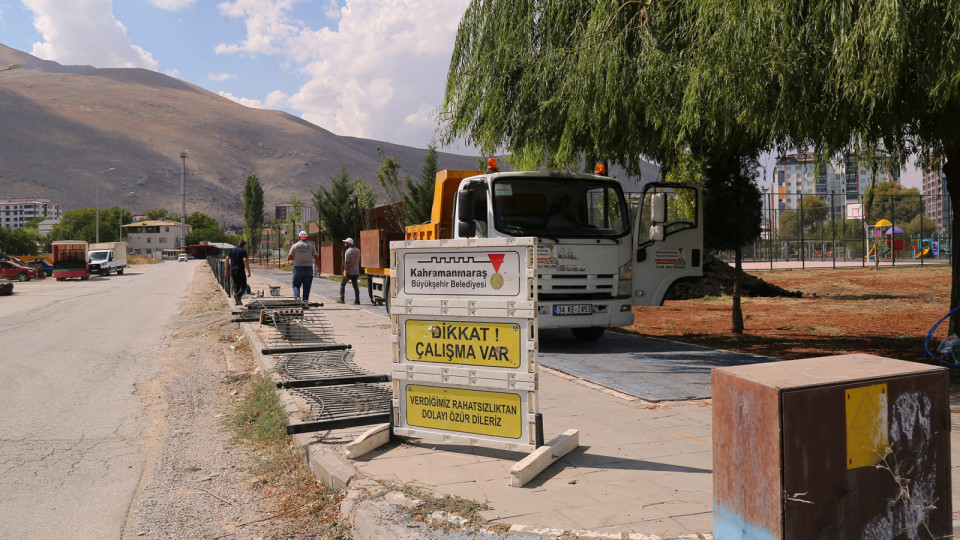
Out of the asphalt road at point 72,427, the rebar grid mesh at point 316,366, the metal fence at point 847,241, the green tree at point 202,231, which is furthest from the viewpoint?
the green tree at point 202,231

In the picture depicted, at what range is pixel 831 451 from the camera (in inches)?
129

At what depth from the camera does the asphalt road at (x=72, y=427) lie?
470 cm

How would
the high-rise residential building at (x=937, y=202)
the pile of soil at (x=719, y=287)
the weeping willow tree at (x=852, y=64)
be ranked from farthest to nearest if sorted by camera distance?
the high-rise residential building at (x=937, y=202)
the pile of soil at (x=719, y=287)
the weeping willow tree at (x=852, y=64)

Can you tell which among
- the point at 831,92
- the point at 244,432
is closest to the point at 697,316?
the point at 831,92

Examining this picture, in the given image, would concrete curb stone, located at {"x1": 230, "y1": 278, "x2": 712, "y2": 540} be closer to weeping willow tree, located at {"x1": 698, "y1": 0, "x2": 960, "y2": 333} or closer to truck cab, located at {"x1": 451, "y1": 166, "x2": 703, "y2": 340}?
weeping willow tree, located at {"x1": 698, "y1": 0, "x2": 960, "y2": 333}

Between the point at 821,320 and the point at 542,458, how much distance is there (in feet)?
40.2

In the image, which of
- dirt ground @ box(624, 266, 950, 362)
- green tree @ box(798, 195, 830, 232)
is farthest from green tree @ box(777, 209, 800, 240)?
dirt ground @ box(624, 266, 950, 362)

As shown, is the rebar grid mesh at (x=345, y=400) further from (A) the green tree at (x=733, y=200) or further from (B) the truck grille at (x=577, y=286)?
(A) the green tree at (x=733, y=200)

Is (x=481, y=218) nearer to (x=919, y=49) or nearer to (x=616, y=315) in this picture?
(x=616, y=315)

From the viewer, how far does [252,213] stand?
105 meters

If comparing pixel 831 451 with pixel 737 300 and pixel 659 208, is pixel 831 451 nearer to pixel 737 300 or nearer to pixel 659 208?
pixel 659 208

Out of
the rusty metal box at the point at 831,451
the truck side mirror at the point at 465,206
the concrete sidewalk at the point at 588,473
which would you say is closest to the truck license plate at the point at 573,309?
the truck side mirror at the point at 465,206

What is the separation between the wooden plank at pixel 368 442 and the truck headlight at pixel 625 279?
6.48 metres

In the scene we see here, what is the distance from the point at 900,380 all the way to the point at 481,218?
8065mm
